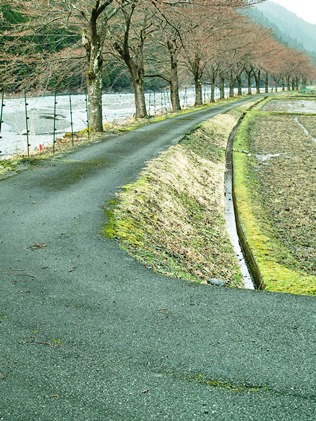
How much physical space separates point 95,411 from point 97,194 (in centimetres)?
719

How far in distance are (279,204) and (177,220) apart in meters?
4.14

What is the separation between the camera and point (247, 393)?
380 centimetres

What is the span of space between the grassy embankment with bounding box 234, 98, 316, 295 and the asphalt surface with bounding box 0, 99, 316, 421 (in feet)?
8.02

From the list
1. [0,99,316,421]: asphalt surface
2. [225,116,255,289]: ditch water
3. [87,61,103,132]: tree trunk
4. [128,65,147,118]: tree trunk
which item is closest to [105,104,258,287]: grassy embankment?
[225,116,255,289]: ditch water

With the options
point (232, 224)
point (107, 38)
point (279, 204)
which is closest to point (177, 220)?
point (232, 224)

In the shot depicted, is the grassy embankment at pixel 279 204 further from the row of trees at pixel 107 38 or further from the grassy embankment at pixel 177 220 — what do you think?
the row of trees at pixel 107 38

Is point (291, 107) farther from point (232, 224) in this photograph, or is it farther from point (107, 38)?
point (232, 224)

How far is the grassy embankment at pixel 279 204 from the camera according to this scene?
8477 millimetres

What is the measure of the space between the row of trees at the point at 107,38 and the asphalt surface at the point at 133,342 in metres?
11.5

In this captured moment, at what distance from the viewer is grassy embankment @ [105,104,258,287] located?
786 centimetres

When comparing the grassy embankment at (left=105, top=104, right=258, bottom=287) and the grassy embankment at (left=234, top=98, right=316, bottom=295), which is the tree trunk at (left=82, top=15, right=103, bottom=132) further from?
the grassy embankment at (left=234, top=98, right=316, bottom=295)

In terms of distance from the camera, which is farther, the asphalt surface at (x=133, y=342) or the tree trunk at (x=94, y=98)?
the tree trunk at (x=94, y=98)

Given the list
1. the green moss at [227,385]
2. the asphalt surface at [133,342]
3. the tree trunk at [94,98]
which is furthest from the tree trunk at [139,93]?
the green moss at [227,385]

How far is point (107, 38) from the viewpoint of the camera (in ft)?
98.1
